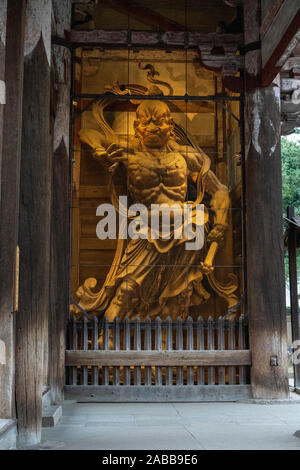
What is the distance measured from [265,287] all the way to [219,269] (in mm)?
2857

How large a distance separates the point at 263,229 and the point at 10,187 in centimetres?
479

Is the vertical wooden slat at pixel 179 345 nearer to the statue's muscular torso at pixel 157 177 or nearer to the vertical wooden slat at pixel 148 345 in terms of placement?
the vertical wooden slat at pixel 148 345

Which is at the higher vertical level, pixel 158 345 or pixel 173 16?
pixel 173 16

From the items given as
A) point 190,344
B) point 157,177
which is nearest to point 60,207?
point 157,177

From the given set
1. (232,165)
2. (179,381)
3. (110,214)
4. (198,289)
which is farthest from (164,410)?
(232,165)

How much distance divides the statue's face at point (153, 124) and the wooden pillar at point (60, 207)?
5.77 feet

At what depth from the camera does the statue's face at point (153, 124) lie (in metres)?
11.2

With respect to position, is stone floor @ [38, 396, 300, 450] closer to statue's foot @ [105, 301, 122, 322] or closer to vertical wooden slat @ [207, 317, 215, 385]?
vertical wooden slat @ [207, 317, 215, 385]

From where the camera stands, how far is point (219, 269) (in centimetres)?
1202

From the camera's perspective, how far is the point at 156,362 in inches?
363

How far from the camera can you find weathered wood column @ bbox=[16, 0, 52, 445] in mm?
5516

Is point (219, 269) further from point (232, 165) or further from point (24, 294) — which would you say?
point (24, 294)

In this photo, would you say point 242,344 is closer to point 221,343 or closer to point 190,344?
point 221,343

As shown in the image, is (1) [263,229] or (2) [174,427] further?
(1) [263,229]
